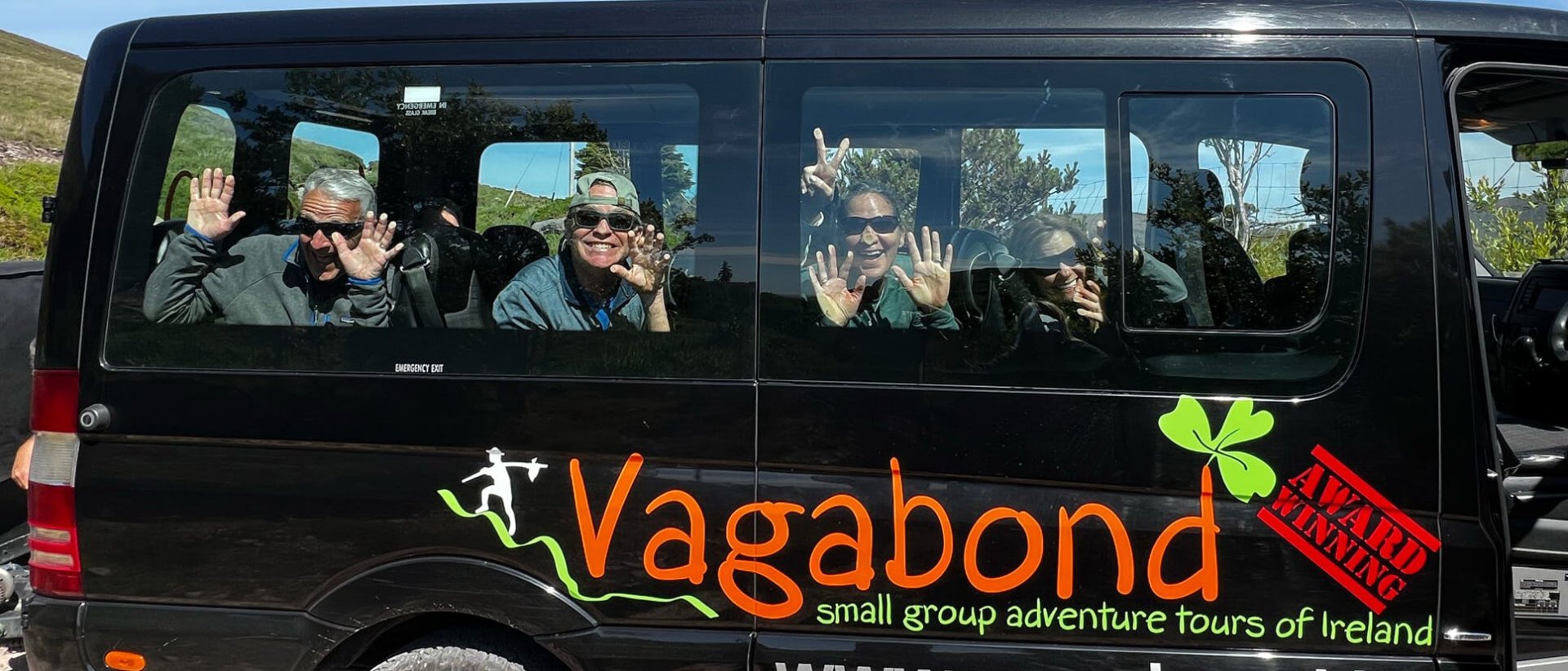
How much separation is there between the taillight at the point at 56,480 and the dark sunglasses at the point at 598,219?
147 centimetres

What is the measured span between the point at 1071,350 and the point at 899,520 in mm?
613

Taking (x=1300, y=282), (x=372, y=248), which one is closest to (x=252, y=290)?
(x=372, y=248)

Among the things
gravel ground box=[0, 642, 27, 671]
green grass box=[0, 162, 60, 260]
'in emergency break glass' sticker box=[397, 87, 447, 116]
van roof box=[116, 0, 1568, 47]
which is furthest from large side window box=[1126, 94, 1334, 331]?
green grass box=[0, 162, 60, 260]

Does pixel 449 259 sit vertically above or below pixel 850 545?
above

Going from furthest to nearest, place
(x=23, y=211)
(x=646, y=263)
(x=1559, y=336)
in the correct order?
(x=23, y=211) → (x=1559, y=336) → (x=646, y=263)

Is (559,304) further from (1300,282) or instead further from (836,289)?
(1300,282)

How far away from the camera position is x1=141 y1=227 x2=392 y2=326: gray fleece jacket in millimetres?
3037

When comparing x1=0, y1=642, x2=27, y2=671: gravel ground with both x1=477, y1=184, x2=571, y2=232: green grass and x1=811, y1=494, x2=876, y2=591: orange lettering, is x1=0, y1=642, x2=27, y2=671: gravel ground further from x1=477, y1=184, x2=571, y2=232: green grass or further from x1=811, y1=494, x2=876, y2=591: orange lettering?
x1=811, y1=494, x2=876, y2=591: orange lettering

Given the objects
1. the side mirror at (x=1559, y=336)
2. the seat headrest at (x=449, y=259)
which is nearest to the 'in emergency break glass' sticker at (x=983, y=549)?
the seat headrest at (x=449, y=259)

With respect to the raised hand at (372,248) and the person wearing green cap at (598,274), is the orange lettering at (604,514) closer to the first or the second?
the person wearing green cap at (598,274)

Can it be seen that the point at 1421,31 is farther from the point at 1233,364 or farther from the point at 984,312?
the point at 984,312

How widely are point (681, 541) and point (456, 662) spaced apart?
735mm

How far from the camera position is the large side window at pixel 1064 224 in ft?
8.97

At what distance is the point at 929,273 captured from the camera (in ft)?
9.34
